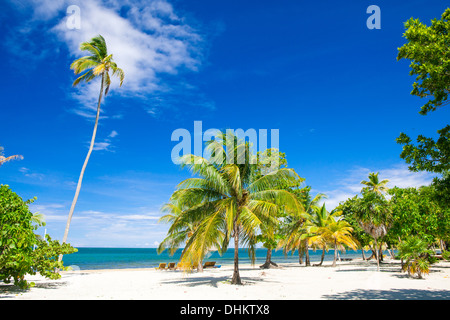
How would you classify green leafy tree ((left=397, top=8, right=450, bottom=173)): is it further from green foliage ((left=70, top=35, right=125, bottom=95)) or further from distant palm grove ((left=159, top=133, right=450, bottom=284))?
green foliage ((left=70, top=35, right=125, bottom=95))

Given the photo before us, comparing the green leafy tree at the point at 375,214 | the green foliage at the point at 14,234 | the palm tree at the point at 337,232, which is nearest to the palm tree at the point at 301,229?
the palm tree at the point at 337,232

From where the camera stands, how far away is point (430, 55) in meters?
8.41

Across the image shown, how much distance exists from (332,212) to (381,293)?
73.7 feet

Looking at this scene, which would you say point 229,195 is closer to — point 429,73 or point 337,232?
point 429,73

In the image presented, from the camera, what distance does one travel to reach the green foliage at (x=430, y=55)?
8.05m

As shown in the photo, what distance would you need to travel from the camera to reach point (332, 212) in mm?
31719

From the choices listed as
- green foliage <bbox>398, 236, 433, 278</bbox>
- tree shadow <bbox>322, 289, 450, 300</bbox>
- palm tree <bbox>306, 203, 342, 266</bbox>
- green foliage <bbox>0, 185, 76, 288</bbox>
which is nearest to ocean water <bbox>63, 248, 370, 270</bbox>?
palm tree <bbox>306, 203, 342, 266</bbox>

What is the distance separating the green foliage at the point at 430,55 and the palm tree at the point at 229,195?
20.5 ft

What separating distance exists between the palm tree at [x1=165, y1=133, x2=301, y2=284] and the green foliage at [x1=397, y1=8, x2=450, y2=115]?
6257 mm

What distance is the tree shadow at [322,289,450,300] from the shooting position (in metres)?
9.12
